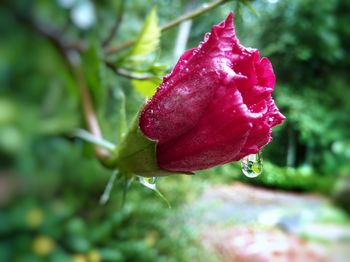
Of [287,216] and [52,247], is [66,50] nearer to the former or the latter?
[287,216]

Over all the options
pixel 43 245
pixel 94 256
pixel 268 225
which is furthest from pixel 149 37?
pixel 43 245

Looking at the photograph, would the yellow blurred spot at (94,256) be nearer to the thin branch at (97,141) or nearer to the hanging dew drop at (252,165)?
the thin branch at (97,141)

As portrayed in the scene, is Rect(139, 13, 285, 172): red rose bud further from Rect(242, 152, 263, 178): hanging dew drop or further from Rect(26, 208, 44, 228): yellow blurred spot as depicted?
Rect(26, 208, 44, 228): yellow blurred spot

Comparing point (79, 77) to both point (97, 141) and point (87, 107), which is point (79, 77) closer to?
point (87, 107)

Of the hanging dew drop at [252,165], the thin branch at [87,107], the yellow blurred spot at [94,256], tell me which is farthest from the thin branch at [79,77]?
the yellow blurred spot at [94,256]

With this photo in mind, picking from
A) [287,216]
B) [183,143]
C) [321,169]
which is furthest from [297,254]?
[183,143]

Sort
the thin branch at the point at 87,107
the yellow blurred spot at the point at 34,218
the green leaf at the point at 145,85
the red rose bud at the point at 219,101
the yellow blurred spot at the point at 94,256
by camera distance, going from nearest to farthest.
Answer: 1. the red rose bud at the point at 219,101
2. the green leaf at the point at 145,85
3. the thin branch at the point at 87,107
4. the yellow blurred spot at the point at 94,256
5. the yellow blurred spot at the point at 34,218

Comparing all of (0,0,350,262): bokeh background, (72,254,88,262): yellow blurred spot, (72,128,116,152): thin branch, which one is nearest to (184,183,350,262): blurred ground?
(0,0,350,262): bokeh background
